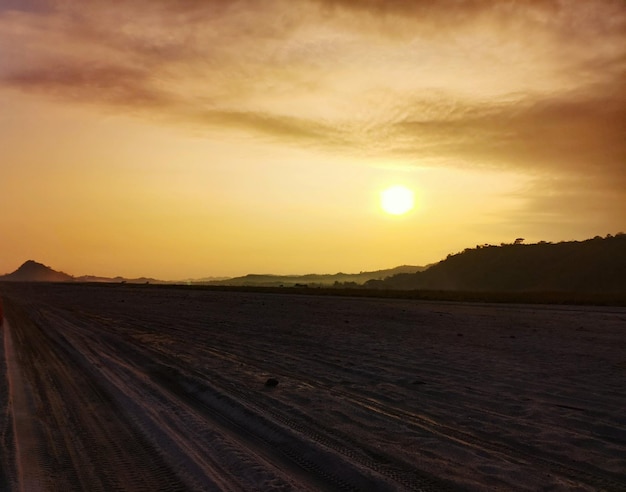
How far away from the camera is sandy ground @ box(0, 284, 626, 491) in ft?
21.7

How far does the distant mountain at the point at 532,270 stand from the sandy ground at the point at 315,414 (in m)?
70.4

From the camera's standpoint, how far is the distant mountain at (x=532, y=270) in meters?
83.6

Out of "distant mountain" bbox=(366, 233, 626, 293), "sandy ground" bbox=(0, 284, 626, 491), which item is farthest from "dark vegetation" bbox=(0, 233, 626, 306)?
"sandy ground" bbox=(0, 284, 626, 491)

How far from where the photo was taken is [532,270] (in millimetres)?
100938

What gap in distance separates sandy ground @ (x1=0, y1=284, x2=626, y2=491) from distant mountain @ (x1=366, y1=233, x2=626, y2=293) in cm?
7039

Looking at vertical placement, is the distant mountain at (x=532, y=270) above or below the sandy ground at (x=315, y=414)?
above

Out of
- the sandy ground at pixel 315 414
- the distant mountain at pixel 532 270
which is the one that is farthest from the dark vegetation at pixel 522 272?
the sandy ground at pixel 315 414

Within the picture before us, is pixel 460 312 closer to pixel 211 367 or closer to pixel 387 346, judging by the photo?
pixel 387 346

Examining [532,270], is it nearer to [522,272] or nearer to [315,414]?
[522,272]

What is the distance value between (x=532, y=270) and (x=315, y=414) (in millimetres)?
98763

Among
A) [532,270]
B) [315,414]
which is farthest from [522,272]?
[315,414]

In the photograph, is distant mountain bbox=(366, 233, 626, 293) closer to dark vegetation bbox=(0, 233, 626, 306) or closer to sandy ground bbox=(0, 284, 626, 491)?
dark vegetation bbox=(0, 233, 626, 306)

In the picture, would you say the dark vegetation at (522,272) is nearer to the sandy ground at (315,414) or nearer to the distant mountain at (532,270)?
the distant mountain at (532,270)

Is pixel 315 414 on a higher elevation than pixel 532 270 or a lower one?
lower
